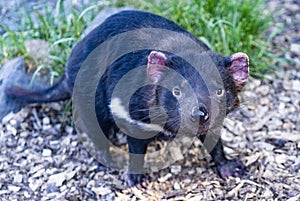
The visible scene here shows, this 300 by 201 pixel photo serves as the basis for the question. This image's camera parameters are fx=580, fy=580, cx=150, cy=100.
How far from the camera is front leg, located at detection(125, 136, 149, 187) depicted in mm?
3376

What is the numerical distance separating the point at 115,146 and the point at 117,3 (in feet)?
4.26

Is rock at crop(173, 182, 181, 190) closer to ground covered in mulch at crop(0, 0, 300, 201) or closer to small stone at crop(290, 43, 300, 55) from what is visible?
ground covered in mulch at crop(0, 0, 300, 201)

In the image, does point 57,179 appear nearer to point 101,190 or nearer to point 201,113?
point 101,190

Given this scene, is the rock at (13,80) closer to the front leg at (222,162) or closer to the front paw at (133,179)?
the front paw at (133,179)

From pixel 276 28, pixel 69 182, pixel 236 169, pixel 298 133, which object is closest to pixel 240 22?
pixel 276 28

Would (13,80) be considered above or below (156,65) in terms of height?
below

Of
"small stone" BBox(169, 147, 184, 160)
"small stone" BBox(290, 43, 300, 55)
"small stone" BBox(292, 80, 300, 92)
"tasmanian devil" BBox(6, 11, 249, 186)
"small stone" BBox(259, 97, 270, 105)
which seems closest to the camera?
"tasmanian devil" BBox(6, 11, 249, 186)

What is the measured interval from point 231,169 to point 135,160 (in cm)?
58

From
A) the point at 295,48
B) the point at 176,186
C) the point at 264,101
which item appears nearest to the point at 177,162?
the point at 176,186

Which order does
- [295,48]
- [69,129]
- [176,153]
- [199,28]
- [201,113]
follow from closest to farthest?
[201,113] < [176,153] < [69,129] < [199,28] < [295,48]

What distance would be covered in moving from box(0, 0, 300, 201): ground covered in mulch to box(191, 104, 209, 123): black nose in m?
0.65

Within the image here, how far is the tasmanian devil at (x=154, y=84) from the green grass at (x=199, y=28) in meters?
0.43

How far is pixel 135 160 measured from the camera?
3.50 m

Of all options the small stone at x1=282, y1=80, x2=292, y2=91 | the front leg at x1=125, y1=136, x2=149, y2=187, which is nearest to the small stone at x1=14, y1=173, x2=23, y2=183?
the front leg at x1=125, y1=136, x2=149, y2=187
